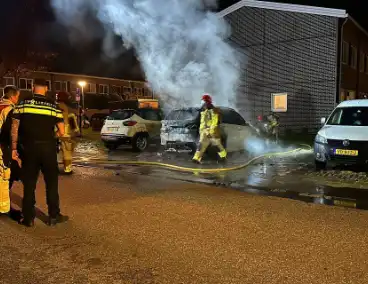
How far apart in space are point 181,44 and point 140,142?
30.3 ft

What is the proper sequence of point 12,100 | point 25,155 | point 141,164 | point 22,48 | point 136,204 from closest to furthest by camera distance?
point 25,155
point 12,100
point 136,204
point 141,164
point 22,48

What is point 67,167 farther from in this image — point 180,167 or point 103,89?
point 103,89

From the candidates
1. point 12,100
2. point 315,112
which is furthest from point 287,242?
point 315,112

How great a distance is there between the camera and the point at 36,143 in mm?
5074

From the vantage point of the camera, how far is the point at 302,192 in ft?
24.3

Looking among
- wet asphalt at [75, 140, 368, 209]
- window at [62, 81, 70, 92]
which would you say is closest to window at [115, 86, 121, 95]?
window at [62, 81, 70, 92]

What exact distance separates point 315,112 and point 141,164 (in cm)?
1288

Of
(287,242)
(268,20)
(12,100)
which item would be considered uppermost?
(268,20)

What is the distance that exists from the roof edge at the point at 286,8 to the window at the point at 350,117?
422 inches

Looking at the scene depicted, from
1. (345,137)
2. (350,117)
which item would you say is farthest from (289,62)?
(345,137)

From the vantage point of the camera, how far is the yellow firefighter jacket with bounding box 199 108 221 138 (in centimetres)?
1036

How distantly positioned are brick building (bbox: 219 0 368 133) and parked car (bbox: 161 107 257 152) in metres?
9.39

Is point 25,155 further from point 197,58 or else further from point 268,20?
point 268,20

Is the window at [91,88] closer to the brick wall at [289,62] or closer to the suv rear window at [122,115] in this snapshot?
the brick wall at [289,62]
